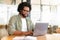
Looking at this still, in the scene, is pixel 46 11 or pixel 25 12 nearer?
pixel 25 12

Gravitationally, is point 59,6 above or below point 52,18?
above

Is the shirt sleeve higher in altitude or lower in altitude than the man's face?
lower

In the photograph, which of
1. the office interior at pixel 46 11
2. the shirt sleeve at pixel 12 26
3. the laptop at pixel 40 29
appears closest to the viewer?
the laptop at pixel 40 29

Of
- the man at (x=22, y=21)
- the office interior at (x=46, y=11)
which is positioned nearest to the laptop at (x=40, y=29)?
the man at (x=22, y=21)

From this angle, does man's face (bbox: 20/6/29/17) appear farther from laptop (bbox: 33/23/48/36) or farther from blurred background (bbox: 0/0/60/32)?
blurred background (bbox: 0/0/60/32)

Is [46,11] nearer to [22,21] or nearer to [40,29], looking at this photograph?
[22,21]

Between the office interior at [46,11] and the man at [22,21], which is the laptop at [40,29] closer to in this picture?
the man at [22,21]

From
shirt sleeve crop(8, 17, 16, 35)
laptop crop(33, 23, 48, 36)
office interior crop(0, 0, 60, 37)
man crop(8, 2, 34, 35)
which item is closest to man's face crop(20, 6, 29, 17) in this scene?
man crop(8, 2, 34, 35)

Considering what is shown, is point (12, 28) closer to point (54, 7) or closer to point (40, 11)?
point (40, 11)

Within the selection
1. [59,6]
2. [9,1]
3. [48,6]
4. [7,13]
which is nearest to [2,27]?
[7,13]

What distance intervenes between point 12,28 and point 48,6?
4.45ft

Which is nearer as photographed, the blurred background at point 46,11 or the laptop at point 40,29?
the laptop at point 40,29

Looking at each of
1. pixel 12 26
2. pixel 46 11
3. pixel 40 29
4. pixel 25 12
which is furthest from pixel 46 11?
pixel 40 29

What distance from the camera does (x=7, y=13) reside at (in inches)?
133
